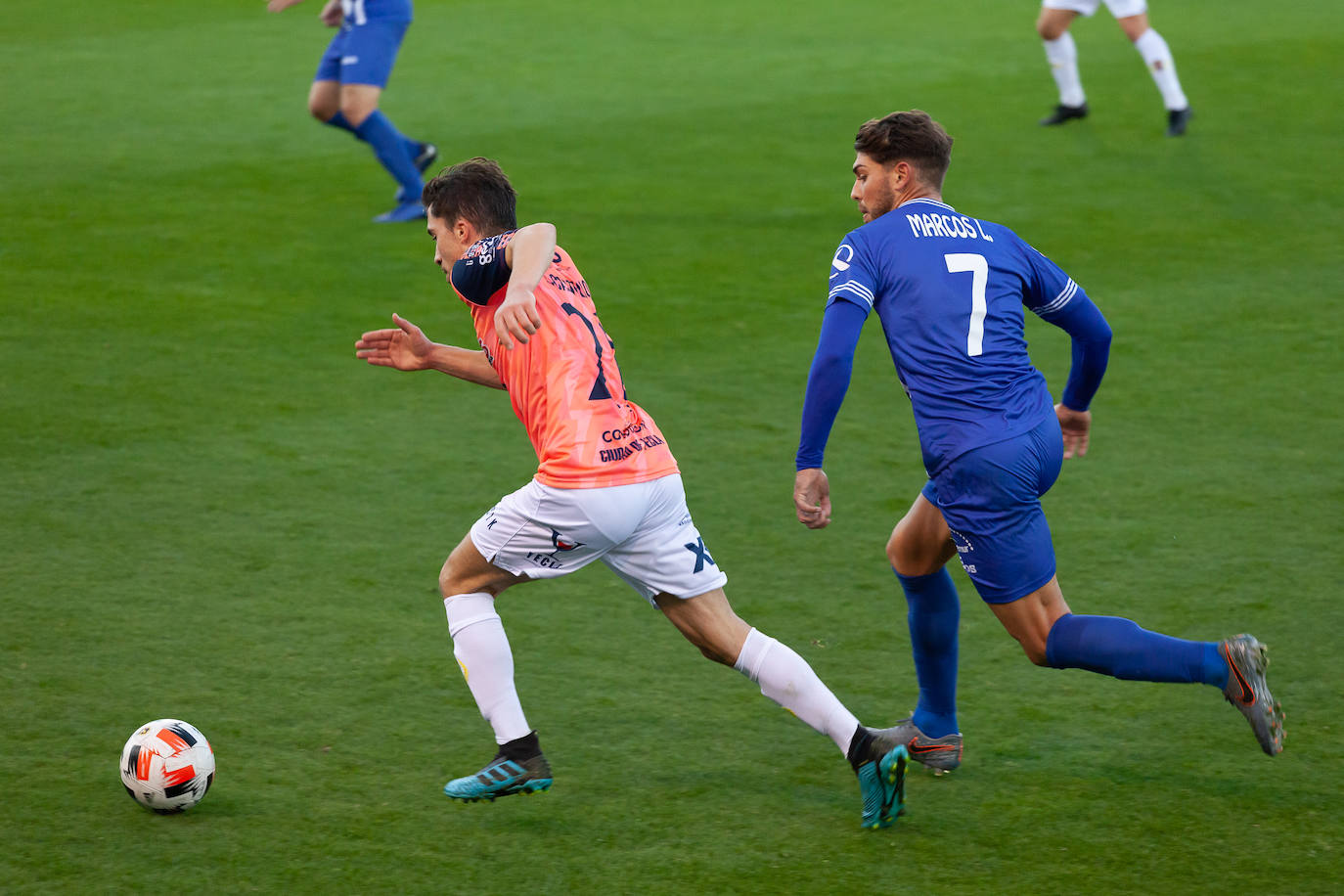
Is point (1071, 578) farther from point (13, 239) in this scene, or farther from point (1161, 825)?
point (13, 239)

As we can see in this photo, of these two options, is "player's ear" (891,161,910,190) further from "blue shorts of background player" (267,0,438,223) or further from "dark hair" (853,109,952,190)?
"blue shorts of background player" (267,0,438,223)

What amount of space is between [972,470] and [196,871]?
86.2 inches

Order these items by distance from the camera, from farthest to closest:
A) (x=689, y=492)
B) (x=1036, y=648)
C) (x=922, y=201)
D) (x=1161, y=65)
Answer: (x=1161, y=65)
(x=689, y=492)
(x=922, y=201)
(x=1036, y=648)

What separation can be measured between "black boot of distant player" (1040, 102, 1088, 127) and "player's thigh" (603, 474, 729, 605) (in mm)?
9338

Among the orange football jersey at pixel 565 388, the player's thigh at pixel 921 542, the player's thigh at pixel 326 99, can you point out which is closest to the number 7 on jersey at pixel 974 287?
the player's thigh at pixel 921 542

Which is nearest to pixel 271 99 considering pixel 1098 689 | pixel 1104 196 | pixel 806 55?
pixel 806 55

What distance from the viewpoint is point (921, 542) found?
4.08 meters

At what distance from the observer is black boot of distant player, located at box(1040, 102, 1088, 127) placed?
1230cm

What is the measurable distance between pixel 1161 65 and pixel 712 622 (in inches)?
367

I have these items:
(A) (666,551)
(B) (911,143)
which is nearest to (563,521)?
(A) (666,551)

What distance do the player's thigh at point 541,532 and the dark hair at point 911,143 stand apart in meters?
1.17

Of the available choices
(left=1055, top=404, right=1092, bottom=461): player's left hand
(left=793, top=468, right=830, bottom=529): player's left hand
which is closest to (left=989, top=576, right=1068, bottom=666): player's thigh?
(left=793, top=468, right=830, bottom=529): player's left hand

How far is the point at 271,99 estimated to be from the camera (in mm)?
13453

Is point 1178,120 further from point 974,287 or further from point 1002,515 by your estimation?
point 1002,515
